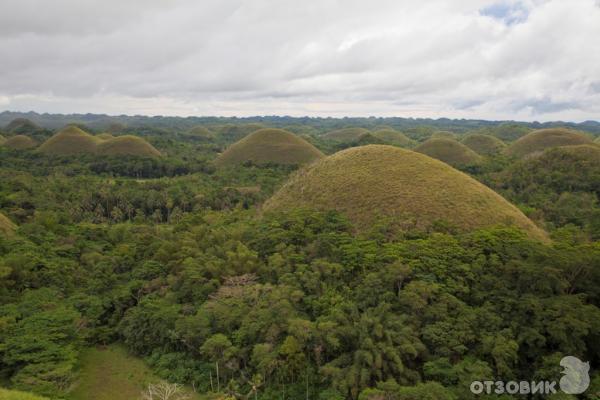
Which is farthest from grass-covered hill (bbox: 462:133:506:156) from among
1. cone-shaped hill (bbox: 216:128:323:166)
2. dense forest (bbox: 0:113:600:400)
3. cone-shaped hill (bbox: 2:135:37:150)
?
cone-shaped hill (bbox: 2:135:37:150)

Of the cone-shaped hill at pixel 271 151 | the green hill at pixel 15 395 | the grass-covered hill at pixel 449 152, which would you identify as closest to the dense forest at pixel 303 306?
the green hill at pixel 15 395

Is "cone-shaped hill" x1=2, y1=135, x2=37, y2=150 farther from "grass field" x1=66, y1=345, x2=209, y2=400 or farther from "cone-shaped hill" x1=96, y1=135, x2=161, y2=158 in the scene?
"grass field" x1=66, y1=345, x2=209, y2=400

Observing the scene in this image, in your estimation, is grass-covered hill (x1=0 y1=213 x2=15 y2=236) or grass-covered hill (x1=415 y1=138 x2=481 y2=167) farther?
grass-covered hill (x1=415 y1=138 x2=481 y2=167)

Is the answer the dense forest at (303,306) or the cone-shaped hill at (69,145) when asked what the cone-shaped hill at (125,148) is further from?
the dense forest at (303,306)

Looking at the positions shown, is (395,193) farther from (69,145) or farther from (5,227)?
(69,145)

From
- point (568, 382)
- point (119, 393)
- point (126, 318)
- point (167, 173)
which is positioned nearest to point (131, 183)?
point (167, 173)

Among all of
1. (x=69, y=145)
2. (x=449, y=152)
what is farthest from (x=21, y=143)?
(x=449, y=152)

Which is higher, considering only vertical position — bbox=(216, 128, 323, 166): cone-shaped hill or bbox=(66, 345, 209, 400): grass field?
bbox=(216, 128, 323, 166): cone-shaped hill
